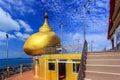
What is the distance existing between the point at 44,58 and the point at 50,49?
238cm

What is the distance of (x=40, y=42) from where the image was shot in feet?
108

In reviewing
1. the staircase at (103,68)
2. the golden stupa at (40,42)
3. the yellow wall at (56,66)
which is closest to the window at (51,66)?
the yellow wall at (56,66)

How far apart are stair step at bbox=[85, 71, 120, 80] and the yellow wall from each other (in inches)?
367

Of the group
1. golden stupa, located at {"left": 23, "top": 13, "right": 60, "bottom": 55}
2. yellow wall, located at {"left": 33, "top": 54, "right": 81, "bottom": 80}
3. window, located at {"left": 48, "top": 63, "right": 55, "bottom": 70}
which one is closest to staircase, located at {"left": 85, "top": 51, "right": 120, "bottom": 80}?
yellow wall, located at {"left": 33, "top": 54, "right": 81, "bottom": 80}

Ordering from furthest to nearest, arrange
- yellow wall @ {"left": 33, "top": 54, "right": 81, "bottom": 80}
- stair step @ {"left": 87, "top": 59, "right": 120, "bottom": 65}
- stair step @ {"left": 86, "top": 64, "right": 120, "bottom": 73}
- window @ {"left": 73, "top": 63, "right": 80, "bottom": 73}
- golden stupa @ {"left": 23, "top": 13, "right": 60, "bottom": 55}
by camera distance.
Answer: golden stupa @ {"left": 23, "top": 13, "right": 60, "bottom": 55} → yellow wall @ {"left": 33, "top": 54, "right": 81, "bottom": 80} → window @ {"left": 73, "top": 63, "right": 80, "bottom": 73} → stair step @ {"left": 87, "top": 59, "right": 120, "bottom": 65} → stair step @ {"left": 86, "top": 64, "right": 120, "bottom": 73}

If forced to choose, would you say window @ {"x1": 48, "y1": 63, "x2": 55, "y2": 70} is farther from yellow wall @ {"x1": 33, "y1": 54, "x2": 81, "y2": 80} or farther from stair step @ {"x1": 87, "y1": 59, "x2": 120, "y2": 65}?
stair step @ {"x1": 87, "y1": 59, "x2": 120, "y2": 65}

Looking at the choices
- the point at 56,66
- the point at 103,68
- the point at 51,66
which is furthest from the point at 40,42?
the point at 103,68

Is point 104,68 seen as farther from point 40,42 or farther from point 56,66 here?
point 40,42

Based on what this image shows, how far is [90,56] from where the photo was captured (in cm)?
1355

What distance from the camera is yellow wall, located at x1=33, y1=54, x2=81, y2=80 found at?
21.4 m

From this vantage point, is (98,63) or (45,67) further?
(45,67)

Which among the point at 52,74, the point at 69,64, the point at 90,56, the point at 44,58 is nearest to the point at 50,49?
the point at 44,58

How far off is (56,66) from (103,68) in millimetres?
12634

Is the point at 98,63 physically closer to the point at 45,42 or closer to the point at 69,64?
the point at 69,64
